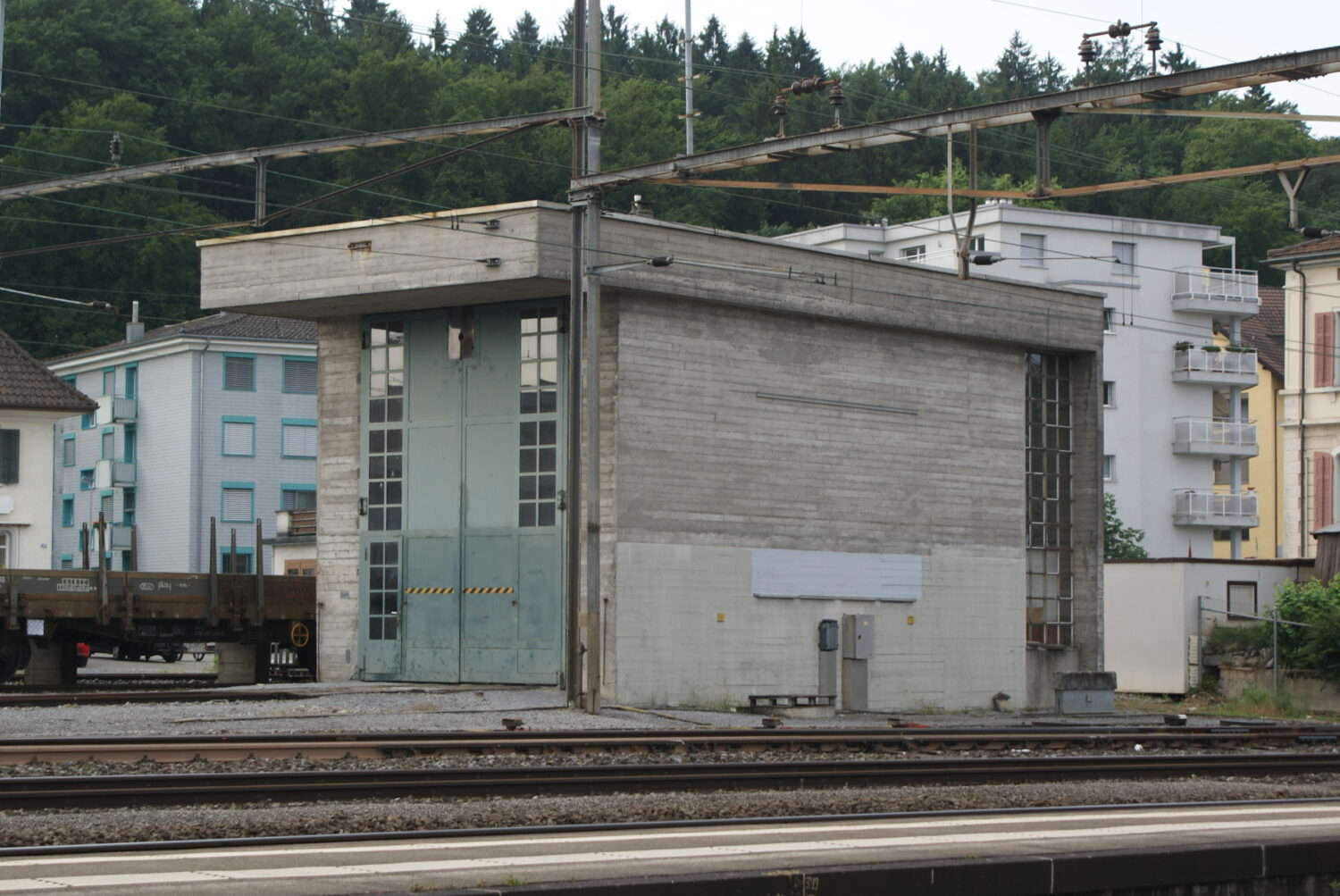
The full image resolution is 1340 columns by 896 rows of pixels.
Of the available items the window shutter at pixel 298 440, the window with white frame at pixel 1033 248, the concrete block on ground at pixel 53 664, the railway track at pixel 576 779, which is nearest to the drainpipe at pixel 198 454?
the window shutter at pixel 298 440

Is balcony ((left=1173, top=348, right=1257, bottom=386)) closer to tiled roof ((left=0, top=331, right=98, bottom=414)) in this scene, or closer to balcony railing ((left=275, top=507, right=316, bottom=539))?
balcony railing ((left=275, top=507, right=316, bottom=539))

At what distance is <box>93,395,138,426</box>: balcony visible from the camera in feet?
206

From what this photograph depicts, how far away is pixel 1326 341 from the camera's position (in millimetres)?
54219

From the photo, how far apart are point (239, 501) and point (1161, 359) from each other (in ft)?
124

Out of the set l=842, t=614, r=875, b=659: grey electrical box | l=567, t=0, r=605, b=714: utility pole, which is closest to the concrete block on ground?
l=567, t=0, r=605, b=714: utility pole

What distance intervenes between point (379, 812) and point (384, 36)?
249 ft

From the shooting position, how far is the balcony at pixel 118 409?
62656mm

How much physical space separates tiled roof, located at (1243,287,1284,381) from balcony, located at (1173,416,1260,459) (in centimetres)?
692

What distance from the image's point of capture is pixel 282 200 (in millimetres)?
68625

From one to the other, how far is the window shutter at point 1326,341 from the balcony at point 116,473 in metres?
38.7

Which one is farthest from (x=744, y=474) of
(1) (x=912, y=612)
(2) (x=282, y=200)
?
(2) (x=282, y=200)

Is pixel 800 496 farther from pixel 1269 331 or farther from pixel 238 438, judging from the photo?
pixel 1269 331

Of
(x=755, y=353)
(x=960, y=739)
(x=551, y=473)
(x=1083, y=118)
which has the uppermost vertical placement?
(x=1083, y=118)

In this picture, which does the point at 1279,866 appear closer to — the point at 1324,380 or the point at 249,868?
the point at 249,868
